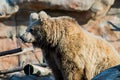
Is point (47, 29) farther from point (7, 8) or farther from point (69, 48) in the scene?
point (7, 8)

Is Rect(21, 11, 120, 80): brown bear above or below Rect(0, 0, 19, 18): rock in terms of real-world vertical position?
below

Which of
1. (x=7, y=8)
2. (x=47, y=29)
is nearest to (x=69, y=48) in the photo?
(x=47, y=29)

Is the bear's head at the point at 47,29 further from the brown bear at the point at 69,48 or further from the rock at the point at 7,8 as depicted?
the rock at the point at 7,8

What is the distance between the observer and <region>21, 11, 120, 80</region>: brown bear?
5.23m

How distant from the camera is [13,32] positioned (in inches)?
344

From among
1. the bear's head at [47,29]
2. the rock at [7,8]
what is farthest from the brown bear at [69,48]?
the rock at [7,8]

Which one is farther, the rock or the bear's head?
the rock

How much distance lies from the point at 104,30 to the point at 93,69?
393 cm

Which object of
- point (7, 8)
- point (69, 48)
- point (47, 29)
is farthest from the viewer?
point (7, 8)

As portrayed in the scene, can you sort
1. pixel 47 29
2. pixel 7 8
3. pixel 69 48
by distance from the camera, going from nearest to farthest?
pixel 69 48 → pixel 47 29 → pixel 7 8

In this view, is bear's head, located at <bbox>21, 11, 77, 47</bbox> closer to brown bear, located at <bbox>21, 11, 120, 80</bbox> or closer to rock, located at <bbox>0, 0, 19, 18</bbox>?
brown bear, located at <bbox>21, 11, 120, 80</bbox>

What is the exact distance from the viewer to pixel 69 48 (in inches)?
206

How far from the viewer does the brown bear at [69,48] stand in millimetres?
5234

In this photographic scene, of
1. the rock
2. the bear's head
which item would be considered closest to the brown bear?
the bear's head
